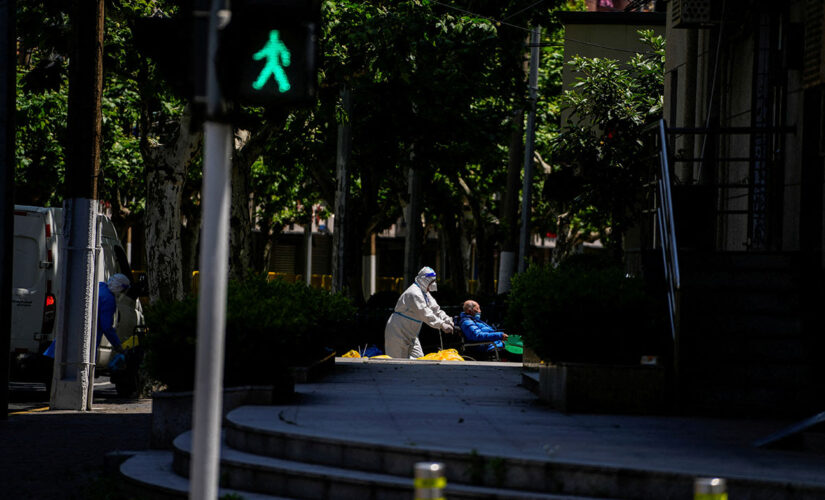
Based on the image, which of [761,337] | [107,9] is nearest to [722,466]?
[761,337]

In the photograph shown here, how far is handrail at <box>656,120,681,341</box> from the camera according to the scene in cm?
1015

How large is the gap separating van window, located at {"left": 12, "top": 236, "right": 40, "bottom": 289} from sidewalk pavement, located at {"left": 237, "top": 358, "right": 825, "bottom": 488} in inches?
259

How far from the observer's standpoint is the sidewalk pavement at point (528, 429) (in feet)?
23.7

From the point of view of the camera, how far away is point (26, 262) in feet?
56.5

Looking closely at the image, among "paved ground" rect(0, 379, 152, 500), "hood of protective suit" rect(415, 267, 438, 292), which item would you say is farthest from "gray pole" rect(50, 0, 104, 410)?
"hood of protective suit" rect(415, 267, 438, 292)

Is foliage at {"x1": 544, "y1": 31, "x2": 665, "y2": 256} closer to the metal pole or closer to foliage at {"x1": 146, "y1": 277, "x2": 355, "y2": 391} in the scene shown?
foliage at {"x1": 146, "y1": 277, "x2": 355, "y2": 391}

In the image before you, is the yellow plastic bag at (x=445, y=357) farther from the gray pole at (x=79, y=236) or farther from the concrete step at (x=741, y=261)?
the concrete step at (x=741, y=261)

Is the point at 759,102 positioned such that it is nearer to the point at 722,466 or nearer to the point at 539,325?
the point at 539,325

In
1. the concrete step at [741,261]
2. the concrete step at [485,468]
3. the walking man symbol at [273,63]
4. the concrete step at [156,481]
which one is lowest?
the concrete step at [156,481]

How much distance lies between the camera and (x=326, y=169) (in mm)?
32906

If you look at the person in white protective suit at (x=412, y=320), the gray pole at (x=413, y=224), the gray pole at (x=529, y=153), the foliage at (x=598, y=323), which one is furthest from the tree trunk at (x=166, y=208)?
the gray pole at (x=529, y=153)

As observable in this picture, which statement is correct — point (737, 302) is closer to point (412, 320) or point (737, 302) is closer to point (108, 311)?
point (412, 320)

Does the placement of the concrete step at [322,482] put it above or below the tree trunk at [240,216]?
below

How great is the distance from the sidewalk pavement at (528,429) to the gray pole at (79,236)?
3.87 m
